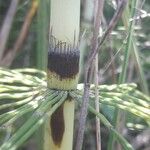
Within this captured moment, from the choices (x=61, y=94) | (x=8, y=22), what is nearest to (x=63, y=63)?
(x=61, y=94)

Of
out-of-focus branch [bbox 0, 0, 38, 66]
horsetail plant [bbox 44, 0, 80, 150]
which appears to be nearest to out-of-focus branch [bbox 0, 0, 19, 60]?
out-of-focus branch [bbox 0, 0, 38, 66]

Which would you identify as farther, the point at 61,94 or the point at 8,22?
the point at 8,22

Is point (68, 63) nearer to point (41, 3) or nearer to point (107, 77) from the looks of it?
point (41, 3)

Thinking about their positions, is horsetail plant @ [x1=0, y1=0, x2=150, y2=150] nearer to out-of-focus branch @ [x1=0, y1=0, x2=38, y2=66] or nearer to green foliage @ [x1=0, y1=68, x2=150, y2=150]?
green foliage @ [x1=0, y1=68, x2=150, y2=150]

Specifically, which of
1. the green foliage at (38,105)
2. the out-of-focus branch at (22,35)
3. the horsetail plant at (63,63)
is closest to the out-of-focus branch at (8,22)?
the out-of-focus branch at (22,35)

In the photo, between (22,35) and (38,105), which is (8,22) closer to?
(22,35)

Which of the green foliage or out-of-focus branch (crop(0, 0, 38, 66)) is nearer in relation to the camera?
the green foliage

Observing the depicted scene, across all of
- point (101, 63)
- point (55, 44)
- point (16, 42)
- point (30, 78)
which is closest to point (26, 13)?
point (16, 42)

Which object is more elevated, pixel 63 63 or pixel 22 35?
pixel 22 35

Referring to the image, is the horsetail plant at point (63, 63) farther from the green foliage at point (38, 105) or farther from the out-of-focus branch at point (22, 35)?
the out-of-focus branch at point (22, 35)

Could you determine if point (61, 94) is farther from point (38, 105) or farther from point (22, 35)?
point (22, 35)

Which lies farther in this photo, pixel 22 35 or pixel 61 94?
pixel 22 35
